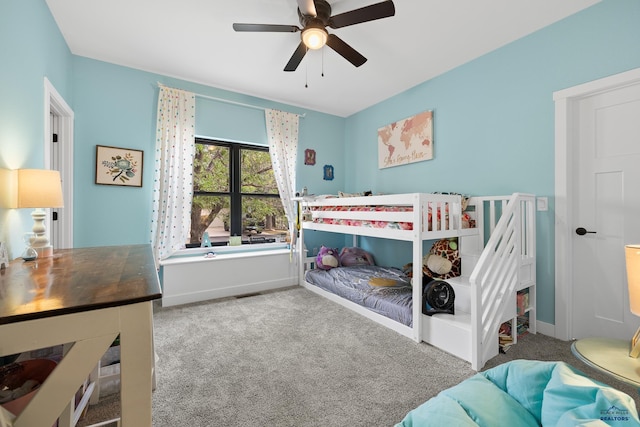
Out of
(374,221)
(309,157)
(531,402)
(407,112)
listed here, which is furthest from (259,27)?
→ (531,402)

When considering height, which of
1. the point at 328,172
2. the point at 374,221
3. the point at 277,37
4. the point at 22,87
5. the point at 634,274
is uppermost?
the point at 277,37

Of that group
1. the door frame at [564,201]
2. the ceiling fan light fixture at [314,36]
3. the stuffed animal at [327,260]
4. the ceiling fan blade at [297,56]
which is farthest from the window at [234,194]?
Result: the door frame at [564,201]

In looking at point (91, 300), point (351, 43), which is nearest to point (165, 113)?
point (351, 43)

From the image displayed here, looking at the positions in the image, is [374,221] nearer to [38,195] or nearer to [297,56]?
[297,56]

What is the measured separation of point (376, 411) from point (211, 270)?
96.6 inches

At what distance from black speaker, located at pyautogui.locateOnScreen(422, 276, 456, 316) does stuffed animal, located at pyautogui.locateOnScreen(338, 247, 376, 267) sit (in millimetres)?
1634

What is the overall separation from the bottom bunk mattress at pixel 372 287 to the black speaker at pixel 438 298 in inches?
6.2

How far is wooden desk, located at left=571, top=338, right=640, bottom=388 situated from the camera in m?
1.00

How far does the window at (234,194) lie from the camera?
12.2 ft

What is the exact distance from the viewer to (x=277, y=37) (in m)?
2.55

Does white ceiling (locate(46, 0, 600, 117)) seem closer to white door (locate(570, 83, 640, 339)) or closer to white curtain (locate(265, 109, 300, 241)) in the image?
white curtain (locate(265, 109, 300, 241))

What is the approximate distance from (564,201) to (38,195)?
11.9ft

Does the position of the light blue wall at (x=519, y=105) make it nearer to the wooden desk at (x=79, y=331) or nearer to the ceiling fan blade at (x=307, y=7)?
the ceiling fan blade at (x=307, y=7)

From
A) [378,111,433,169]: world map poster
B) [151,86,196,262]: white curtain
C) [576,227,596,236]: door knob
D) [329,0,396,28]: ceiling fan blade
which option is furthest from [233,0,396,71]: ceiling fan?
[576,227,596,236]: door knob
